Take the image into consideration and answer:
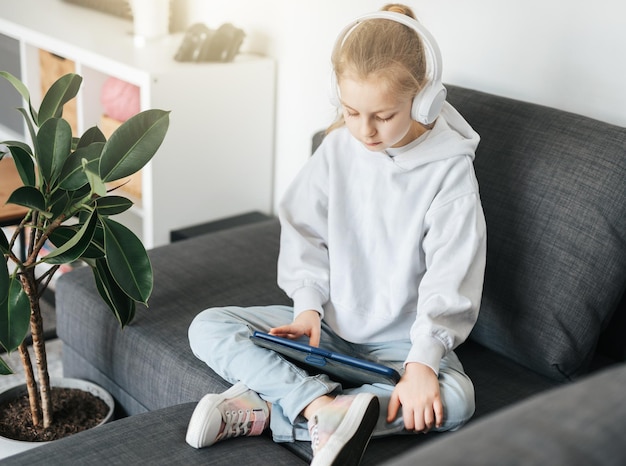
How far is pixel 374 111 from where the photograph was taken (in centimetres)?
133

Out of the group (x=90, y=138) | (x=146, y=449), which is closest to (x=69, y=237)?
(x=90, y=138)

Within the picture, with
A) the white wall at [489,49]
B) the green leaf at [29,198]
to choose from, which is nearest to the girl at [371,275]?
the white wall at [489,49]

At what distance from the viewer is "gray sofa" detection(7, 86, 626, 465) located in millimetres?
1280

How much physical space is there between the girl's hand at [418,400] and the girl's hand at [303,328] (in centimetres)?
20

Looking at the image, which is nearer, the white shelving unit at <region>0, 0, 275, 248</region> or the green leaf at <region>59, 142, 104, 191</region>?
the green leaf at <region>59, 142, 104, 191</region>

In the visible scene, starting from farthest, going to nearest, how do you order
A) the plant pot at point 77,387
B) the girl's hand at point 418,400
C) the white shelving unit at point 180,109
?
the white shelving unit at point 180,109 → the plant pot at point 77,387 → the girl's hand at point 418,400

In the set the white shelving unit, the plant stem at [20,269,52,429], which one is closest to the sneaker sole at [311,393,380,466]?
the plant stem at [20,269,52,429]

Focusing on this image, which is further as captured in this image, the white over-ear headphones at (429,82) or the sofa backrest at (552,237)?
the sofa backrest at (552,237)

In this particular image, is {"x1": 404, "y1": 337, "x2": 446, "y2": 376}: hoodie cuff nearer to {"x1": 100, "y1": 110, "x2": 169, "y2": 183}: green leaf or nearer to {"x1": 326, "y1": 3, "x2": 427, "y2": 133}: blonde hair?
{"x1": 326, "y1": 3, "x2": 427, "y2": 133}: blonde hair

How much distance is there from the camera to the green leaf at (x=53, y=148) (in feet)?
4.45

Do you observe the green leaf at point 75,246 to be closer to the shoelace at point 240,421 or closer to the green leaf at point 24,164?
the green leaf at point 24,164

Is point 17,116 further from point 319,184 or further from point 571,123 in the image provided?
point 571,123

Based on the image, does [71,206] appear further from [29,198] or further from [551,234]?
[551,234]

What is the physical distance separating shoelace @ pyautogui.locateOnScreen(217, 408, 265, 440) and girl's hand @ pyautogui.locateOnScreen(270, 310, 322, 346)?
159 mm
